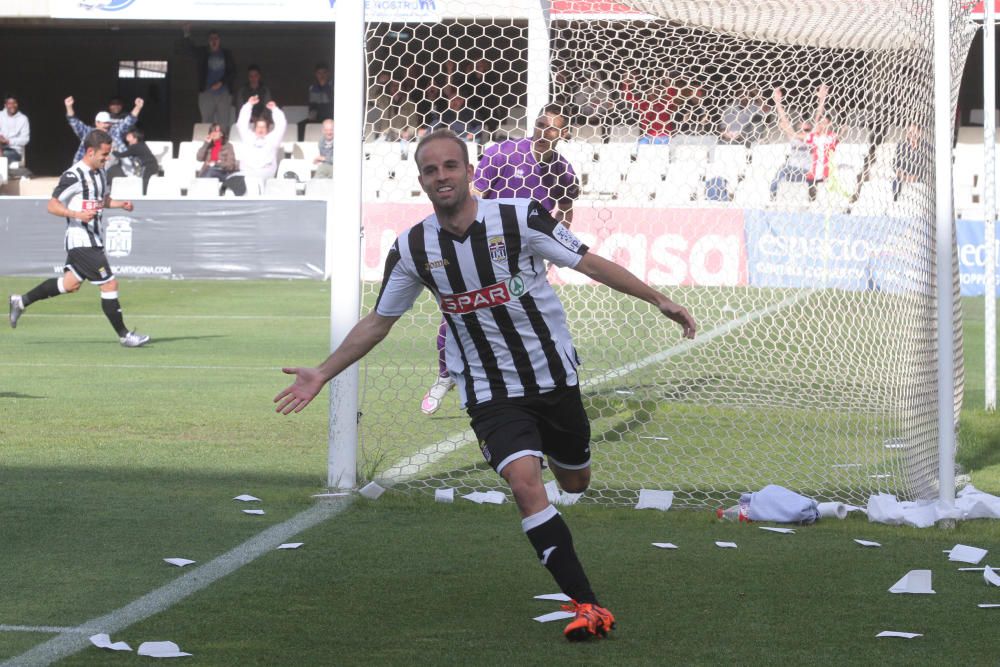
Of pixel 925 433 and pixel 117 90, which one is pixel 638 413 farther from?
pixel 117 90

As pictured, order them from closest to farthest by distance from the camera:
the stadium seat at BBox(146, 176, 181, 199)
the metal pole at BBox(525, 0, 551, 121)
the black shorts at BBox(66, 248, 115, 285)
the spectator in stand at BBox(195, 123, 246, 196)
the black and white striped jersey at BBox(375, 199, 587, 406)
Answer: the black and white striped jersey at BBox(375, 199, 587, 406), the metal pole at BBox(525, 0, 551, 121), the black shorts at BBox(66, 248, 115, 285), the stadium seat at BBox(146, 176, 181, 199), the spectator in stand at BBox(195, 123, 246, 196)

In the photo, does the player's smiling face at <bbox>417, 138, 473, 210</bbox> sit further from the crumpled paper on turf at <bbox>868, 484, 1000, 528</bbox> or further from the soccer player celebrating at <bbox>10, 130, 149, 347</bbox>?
the soccer player celebrating at <bbox>10, 130, 149, 347</bbox>

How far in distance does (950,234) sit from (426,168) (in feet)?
10.2

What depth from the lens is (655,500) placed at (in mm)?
6504

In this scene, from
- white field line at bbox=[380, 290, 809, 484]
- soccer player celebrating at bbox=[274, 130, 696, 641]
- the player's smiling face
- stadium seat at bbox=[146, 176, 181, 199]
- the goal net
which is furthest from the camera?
stadium seat at bbox=[146, 176, 181, 199]

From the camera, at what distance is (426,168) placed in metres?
4.45

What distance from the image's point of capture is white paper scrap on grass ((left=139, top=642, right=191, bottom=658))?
401 centimetres

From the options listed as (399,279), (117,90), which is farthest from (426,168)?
A: (117,90)

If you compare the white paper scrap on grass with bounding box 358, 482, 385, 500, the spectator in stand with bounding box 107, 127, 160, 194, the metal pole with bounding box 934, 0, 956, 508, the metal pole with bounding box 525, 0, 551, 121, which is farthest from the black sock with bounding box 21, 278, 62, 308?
the spectator in stand with bounding box 107, 127, 160, 194

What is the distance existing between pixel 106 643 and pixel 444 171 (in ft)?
5.77

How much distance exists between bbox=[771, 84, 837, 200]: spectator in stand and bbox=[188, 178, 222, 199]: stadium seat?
1277 centimetres

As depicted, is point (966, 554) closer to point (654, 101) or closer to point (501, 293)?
point (501, 293)

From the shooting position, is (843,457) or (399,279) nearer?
(399,279)

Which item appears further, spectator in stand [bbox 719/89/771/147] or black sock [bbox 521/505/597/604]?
spectator in stand [bbox 719/89/771/147]
